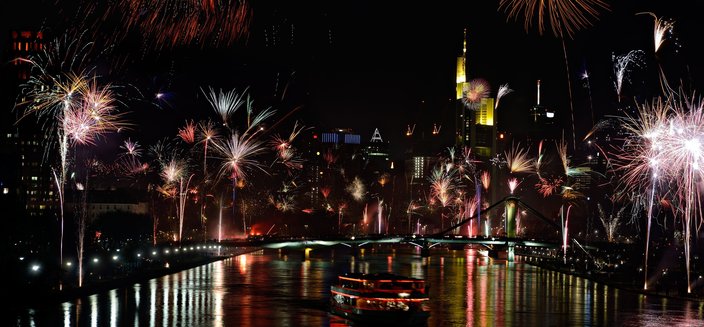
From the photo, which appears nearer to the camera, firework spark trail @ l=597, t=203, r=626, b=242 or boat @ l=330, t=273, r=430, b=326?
boat @ l=330, t=273, r=430, b=326

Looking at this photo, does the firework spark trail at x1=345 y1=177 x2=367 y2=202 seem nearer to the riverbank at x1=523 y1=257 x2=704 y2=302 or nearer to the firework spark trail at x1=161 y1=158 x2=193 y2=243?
the riverbank at x1=523 y1=257 x2=704 y2=302

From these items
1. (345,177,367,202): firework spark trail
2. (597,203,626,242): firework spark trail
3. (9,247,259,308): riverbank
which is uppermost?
(345,177,367,202): firework spark trail

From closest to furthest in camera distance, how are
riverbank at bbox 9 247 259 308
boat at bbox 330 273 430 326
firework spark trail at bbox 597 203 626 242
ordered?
boat at bbox 330 273 430 326, riverbank at bbox 9 247 259 308, firework spark trail at bbox 597 203 626 242

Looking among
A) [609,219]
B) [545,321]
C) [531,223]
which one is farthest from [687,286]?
[531,223]

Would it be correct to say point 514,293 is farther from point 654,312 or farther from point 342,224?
point 342,224

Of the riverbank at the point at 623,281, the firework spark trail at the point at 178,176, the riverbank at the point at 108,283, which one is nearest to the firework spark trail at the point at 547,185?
the riverbank at the point at 623,281

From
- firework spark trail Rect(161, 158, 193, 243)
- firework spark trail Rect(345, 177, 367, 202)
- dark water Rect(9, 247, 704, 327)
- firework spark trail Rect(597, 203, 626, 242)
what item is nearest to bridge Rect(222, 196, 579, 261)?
firework spark trail Rect(161, 158, 193, 243)

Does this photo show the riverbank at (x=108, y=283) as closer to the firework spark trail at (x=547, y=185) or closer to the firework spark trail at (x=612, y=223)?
the firework spark trail at (x=547, y=185)
